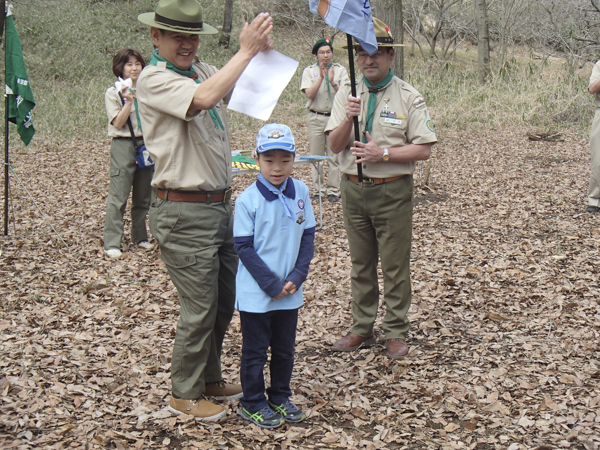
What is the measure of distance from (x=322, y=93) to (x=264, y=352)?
567 cm

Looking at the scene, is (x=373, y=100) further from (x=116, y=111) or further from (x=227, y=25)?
(x=227, y=25)

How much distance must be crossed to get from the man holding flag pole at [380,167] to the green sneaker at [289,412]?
1.02m

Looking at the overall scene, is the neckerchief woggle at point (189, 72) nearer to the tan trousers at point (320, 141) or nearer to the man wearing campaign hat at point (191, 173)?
the man wearing campaign hat at point (191, 173)

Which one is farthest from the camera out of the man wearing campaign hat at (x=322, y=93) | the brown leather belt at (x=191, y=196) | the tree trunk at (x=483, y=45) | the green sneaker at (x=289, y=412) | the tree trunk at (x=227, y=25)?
the tree trunk at (x=227, y=25)

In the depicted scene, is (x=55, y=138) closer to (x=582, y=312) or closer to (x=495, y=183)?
(x=495, y=183)

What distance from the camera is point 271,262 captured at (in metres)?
3.30

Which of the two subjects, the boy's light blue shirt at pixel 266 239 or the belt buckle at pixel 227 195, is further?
the belt buckle at pixel 227 195

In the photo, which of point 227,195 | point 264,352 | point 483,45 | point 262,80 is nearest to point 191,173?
point 227,195


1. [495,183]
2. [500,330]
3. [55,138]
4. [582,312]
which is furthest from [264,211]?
[55,138]

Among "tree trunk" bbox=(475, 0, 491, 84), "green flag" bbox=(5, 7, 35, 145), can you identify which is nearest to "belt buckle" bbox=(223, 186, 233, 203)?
"green flag" bbox=(5, 7, 35, 145)

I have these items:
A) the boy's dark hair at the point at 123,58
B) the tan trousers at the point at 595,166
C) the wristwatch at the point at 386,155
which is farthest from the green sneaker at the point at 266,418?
the tan trousers at the point at 595,166

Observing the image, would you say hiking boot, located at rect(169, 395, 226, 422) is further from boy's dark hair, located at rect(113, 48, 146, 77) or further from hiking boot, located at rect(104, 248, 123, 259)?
boy's dark hair, located at rect(113, 48, 146, 77)

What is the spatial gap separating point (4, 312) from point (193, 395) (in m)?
2.69

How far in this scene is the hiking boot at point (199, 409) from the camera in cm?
347
